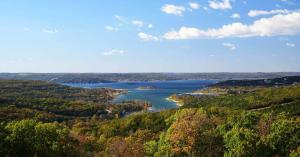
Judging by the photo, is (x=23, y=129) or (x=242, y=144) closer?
(x=242, y=144)

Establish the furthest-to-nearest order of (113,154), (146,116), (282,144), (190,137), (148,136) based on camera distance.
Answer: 1. (146,116)
2. (148,136)
3. (113,154)
4. (282,144)
5. (190,137)

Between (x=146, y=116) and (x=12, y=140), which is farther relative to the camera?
(x=146, y=116)

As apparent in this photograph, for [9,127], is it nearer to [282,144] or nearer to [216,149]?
[216,149]

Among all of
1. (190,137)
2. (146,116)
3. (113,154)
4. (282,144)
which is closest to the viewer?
(190,137)

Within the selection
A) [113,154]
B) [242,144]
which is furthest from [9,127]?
[242,144]

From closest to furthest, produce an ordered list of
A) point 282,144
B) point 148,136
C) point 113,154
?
1. point 282,144
2. point 113,154
3. point 148,136

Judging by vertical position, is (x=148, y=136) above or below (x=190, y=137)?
below

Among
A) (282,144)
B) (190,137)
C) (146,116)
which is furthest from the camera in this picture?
(146,116)

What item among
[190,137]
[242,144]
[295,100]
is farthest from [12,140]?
[295,100]

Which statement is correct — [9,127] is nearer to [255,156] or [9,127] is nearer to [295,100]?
[255,156]
